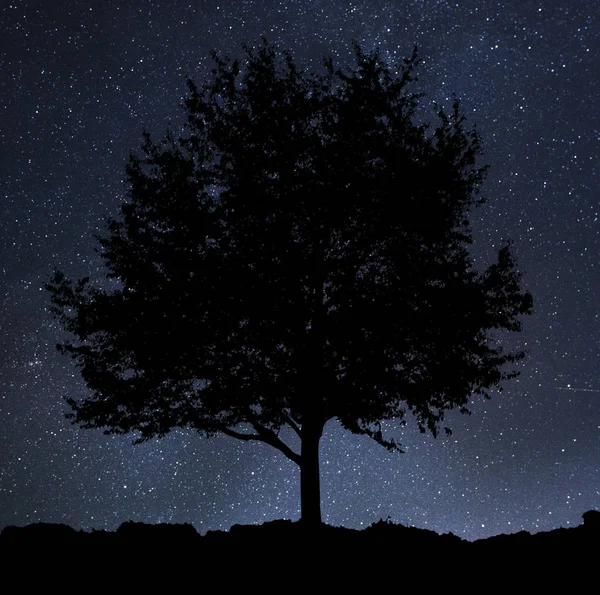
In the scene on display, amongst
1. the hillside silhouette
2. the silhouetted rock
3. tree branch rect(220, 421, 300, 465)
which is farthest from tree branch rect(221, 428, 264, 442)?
the silhouetted rock

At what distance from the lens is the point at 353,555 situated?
9.28 metres

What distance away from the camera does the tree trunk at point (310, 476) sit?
534 inches

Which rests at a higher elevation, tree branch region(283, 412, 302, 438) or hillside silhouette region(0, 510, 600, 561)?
tree branch region(283, 412, 302, 438)

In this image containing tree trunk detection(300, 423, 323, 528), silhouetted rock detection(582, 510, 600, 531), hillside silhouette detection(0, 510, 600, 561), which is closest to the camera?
hillside silhouette detection(0, 510, 600, 561)

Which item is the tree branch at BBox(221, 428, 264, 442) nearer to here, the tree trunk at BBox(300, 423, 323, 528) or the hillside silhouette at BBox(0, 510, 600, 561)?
the tree trunk at BBox(300, 423, 323, 528)

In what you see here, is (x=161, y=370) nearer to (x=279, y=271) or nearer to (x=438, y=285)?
(x=279, y=271)

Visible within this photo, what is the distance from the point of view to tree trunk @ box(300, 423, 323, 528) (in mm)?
13562

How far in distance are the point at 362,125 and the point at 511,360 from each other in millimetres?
6814

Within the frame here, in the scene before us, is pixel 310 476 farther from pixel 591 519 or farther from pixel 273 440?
pixel 591 519

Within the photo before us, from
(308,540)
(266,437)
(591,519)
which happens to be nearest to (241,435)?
(266,437)

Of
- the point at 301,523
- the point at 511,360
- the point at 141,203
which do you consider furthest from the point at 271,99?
the point at 301,523

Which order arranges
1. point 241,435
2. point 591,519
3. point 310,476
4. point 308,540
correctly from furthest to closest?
point 241,435
point 310,476
point 591,519
point 308,540

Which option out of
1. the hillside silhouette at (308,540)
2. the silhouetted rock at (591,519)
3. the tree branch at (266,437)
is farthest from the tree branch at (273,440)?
the silhouetted rock at (591,519)

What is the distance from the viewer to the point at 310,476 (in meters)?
14.0
